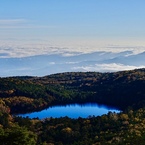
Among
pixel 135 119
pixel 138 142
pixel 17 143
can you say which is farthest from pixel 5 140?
pixel 135 119

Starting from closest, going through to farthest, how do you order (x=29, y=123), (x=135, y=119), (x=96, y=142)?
1. (x=96, y=142)
2. (x=135, y=119)
3. (x=29, y=123)

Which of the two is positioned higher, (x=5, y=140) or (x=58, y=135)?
(x=5, y=140)

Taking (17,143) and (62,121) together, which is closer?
(17,143)

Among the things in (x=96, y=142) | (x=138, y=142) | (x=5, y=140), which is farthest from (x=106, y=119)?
(x=5, y=140)

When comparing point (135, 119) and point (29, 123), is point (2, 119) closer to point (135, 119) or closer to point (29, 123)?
point (29, 123)

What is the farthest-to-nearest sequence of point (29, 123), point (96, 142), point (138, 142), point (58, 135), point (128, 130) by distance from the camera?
point (29, 123) → point (58, 135) → point (128, 130) → point (96, 142) → point (138, 142)

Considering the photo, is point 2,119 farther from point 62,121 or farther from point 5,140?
point 5,140

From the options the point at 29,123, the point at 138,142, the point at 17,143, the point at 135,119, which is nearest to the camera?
the point at 17,143

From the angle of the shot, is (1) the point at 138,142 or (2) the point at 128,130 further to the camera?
(2) the point at 128,130

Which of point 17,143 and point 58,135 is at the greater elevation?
point 17,143
